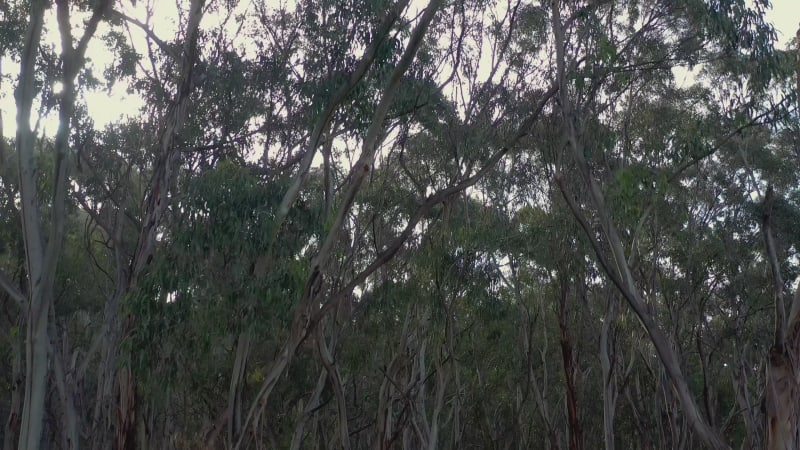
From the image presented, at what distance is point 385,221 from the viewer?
14852 mm

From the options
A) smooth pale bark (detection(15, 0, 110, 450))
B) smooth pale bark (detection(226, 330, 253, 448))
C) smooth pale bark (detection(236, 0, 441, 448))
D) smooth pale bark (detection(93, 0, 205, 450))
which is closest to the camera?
smooth pale bark (detection(15, 0, 110, 450))

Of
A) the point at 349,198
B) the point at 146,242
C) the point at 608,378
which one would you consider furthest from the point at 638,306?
the point at 608,378

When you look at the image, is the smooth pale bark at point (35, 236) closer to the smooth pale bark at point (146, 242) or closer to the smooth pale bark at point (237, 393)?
the smooth pale bark at point (146, 242)

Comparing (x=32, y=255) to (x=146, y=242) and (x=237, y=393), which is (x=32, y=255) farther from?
(x=237, y=393)

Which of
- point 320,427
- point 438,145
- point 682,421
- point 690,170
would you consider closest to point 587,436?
point 682,421

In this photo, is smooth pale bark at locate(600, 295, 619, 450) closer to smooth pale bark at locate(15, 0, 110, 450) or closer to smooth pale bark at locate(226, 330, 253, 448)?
smooth pale bark at locate(226, 330, 253, 448)

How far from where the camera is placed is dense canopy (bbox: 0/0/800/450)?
8461mm

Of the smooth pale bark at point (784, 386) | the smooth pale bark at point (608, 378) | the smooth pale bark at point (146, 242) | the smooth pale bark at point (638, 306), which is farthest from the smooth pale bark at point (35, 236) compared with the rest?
the smooth pale bark at point (608, 378)

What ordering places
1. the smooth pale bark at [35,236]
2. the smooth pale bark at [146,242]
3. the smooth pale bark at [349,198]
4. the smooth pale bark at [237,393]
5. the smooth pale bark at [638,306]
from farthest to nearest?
the smooth pale bark at [237,393] < the smooth pale bark at [146,242] < the smooth pale bark at [349,198] < the smooth pale bark at [35,236] < the smooth pale bark at [638,306]

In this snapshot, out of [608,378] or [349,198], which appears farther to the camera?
[608,378]

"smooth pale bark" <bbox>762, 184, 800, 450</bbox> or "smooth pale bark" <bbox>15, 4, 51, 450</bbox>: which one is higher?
"smooth pale bark" <bbox>15, 4, 51, 450</bbox>

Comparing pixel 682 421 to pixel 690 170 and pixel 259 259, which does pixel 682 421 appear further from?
pixel 259 259

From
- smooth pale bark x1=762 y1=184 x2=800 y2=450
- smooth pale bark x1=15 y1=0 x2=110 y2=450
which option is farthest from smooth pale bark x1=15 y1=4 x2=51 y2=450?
smooth pale bark x1=762 y1=184 x2=800 y2=450

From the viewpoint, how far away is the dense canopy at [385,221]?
8461 mm
